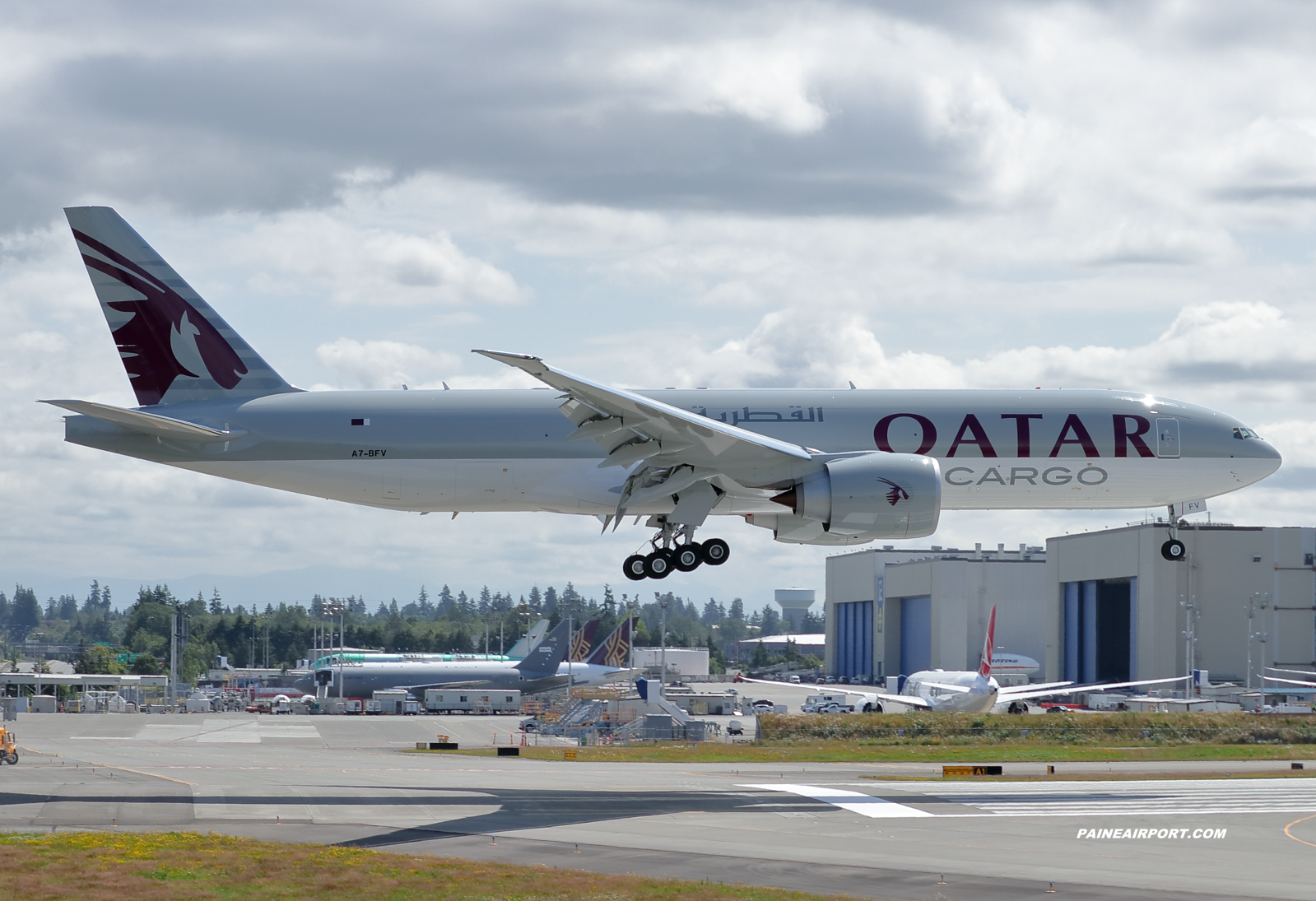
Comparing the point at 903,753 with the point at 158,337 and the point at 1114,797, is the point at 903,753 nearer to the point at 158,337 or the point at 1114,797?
the point at 1114,797

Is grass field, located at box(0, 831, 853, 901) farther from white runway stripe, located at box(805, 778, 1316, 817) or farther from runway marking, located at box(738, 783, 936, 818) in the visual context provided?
white runway stripe, located at box(805, 778, 1316, 817)

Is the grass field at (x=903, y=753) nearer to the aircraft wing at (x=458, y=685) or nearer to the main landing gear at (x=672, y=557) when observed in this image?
the main landing gear at (x=672, y=557)

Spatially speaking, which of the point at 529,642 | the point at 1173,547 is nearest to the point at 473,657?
the point at 529,642

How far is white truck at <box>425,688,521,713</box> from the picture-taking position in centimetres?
10481

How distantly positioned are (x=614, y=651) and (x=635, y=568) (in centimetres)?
9125

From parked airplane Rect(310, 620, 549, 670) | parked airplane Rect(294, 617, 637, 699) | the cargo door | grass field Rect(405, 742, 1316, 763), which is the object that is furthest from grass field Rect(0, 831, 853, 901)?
parked airplane Rect(310, 620, 549, 670)

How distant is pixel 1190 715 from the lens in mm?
72688

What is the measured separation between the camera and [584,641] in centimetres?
13225

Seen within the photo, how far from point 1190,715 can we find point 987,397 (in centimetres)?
4111

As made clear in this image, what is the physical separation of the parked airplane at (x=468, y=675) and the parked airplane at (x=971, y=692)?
100ft

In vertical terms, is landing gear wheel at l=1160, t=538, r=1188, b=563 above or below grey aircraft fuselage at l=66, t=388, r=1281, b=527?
below

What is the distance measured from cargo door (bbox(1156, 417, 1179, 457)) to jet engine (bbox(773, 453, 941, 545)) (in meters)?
8.12

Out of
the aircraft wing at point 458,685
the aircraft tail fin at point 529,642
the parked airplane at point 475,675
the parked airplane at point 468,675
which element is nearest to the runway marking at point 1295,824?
the parked airplane at point 475,675

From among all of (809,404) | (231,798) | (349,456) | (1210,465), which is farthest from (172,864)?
(1210,465)
